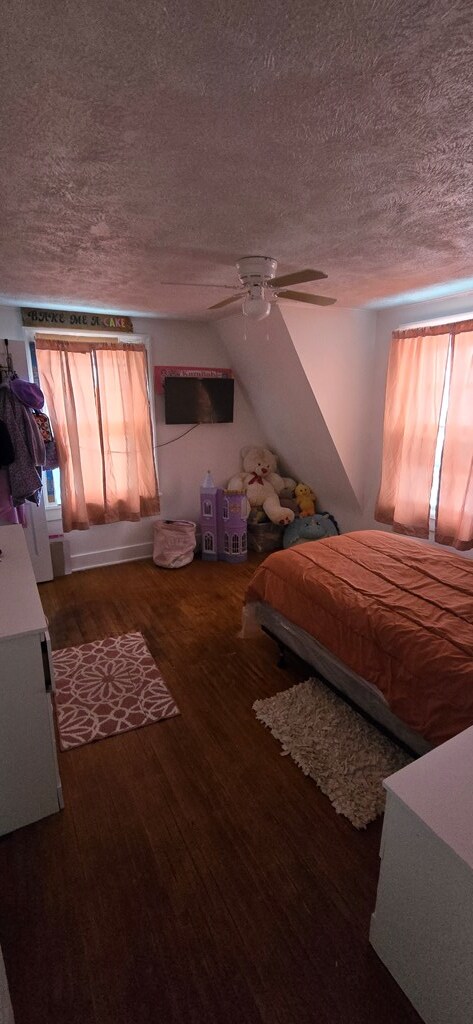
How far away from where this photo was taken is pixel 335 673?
218 cm

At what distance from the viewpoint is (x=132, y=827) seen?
171 cm

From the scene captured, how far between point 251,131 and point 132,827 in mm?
2302

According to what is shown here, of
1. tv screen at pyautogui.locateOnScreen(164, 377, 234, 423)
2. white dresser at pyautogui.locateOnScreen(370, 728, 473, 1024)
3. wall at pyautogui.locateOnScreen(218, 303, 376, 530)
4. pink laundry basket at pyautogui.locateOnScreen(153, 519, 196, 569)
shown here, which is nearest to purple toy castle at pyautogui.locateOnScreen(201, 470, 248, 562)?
pink laundry basket at pyautogui.locateOnScreen(153, 519, 196, 569)

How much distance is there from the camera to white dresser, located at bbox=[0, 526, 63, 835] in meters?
1.59

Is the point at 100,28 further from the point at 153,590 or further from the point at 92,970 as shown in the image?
the point at 153,590

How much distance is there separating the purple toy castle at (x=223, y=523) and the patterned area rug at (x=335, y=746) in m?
2.02

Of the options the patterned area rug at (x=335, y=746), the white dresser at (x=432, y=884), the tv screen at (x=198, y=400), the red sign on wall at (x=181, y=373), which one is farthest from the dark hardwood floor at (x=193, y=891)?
the red sign on wall at (x=181, y=373)

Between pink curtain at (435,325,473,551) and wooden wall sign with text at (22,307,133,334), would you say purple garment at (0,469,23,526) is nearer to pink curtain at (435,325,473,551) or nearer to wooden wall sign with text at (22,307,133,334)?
wooden wall sign with text at (22,307,133,334)

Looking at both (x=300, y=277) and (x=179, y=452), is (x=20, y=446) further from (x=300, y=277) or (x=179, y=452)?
(x=300, y=277)

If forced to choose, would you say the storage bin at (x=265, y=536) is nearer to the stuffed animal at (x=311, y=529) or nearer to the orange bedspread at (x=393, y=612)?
the stuffed animal at (x=311, y=529)

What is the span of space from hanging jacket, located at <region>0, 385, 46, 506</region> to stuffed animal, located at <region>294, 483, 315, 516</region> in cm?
251

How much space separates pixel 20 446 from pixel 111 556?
145 cm

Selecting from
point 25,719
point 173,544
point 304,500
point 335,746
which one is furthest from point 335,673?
point 304,500

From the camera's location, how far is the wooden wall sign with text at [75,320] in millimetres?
3461
